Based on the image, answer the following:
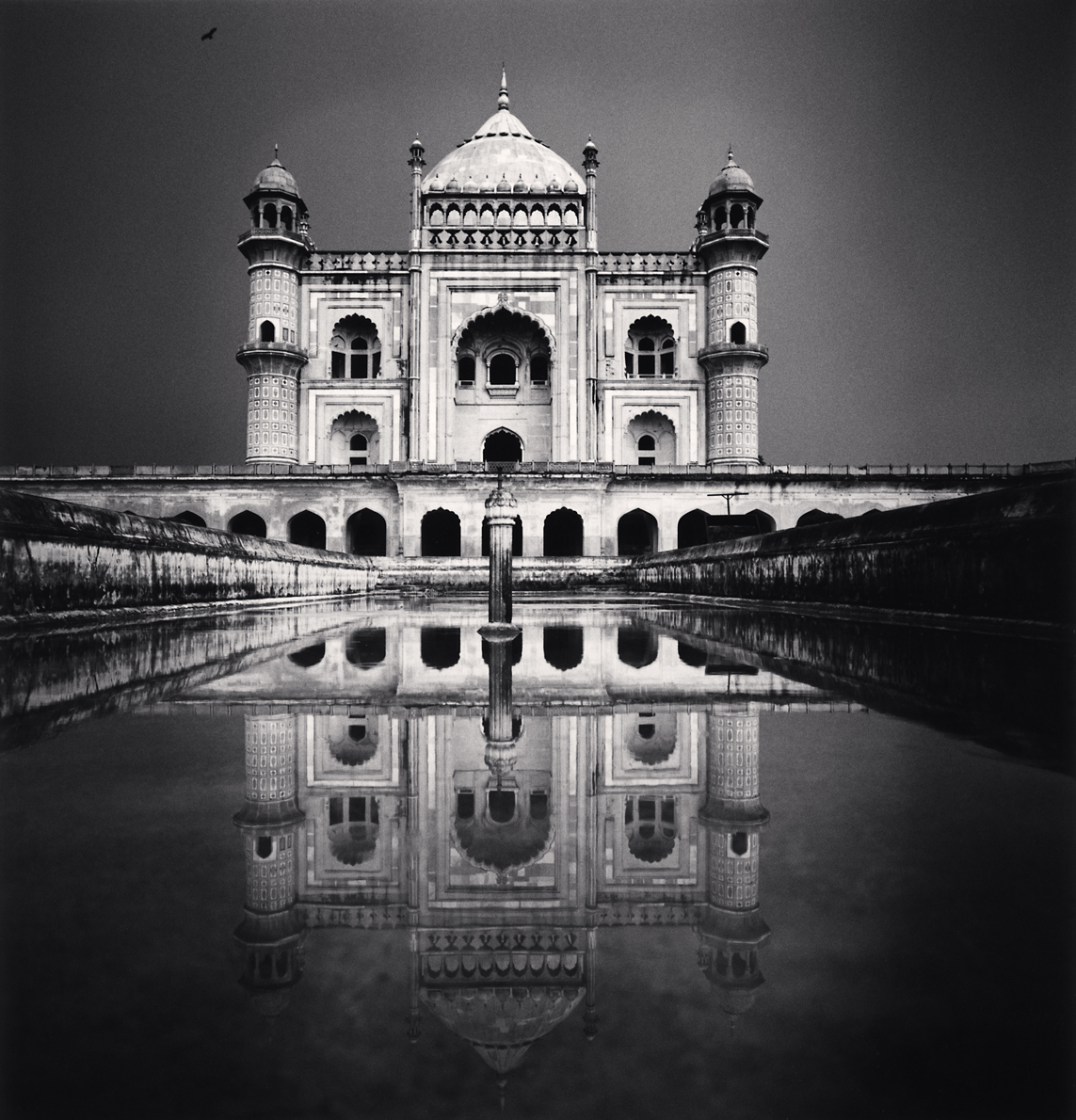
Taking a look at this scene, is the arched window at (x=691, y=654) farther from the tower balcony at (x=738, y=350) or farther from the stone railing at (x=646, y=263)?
the stone railing at (x=646, y=263)

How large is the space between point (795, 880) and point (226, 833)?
0.44m

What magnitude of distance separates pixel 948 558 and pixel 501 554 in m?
1.52

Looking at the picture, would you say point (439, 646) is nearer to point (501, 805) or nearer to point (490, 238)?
point (501, 805)

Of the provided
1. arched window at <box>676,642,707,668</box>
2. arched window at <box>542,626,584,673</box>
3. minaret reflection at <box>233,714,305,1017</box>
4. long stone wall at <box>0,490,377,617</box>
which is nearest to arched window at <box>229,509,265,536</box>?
long stone wall at <box>0,490,377,617</box>

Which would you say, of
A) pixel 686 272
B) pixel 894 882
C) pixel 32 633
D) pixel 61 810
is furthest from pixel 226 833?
pixel 686 272

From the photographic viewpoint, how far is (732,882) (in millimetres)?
516

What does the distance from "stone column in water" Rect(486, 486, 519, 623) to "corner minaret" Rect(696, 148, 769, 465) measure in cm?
1457

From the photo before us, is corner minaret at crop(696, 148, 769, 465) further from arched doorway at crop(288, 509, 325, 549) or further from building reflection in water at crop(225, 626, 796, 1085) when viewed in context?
building reflection in water at crop(225, 626, 796, 1085)

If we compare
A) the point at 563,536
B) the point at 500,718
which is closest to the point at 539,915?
the point at 500,718

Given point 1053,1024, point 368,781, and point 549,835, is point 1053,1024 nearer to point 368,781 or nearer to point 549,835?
point 549,835

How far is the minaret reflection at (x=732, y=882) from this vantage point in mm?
394

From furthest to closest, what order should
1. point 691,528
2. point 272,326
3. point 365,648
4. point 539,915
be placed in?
point 272,326, point 691,528, point 365,648, point 539,915

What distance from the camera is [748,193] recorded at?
57.0 ft

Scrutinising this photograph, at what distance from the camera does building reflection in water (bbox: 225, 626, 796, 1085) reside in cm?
40
